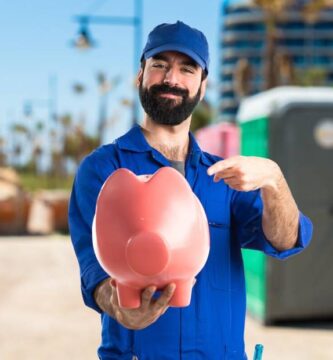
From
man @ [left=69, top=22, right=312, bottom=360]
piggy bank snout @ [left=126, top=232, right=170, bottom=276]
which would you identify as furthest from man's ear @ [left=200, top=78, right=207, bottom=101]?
piggy bank snout @ [left=126, top=232, right=170, bottom=276]

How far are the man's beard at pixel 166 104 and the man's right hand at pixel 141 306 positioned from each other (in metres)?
0.33

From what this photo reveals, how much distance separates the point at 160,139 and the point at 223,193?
0.17 meters

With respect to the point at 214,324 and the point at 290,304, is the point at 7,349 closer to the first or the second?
the point at 290,304

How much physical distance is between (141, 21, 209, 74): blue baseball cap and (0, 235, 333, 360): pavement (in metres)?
4.54

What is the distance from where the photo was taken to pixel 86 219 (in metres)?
1.51

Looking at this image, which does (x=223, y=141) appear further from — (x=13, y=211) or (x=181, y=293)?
(x=13, y=211)

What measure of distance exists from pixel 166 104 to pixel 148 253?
1.22ft

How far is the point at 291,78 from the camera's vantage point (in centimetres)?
2797

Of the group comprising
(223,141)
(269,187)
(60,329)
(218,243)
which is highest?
(223,141)

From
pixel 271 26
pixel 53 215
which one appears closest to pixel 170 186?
pixel 53 215

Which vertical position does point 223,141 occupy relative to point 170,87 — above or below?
above

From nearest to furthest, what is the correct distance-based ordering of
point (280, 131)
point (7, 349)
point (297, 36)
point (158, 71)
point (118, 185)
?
point (118, 185) < point (158, 71) < point (7, 349) < point (280, 131) < point (297, 36)

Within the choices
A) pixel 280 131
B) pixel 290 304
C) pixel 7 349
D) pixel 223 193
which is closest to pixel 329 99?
pixel 280 131

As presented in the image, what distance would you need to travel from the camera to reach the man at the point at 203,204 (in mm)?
1472
